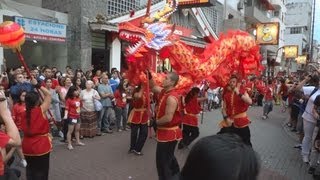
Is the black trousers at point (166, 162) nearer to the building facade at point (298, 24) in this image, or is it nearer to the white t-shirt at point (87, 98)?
the white t-shirt at point (87, 98)

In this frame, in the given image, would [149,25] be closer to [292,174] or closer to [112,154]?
[112,154]

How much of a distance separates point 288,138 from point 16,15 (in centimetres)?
880

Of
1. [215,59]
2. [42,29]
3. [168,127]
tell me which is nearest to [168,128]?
[168,127]

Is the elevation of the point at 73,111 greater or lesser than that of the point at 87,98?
lesser

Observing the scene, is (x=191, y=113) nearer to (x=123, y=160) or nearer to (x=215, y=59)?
(x=215, y=59)

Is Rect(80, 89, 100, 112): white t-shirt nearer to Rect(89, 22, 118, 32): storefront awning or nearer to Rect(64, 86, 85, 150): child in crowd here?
Rect(64, 86, 85, 150): child in crowd

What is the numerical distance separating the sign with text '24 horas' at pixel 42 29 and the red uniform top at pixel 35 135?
8376 mm

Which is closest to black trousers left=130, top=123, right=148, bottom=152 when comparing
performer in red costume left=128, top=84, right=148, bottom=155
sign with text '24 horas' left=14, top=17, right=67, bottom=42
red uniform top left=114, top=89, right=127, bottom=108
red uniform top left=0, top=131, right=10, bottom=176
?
performer in red costume left=128, top=84, right=148, bottom=155

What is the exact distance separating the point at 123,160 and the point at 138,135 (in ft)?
2.43

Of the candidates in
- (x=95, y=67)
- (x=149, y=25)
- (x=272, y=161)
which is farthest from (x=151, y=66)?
(x=95, y=67)

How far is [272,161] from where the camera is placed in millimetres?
8602

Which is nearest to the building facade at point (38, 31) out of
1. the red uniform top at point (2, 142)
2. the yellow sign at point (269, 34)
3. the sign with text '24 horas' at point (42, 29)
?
the sign with text '24 horas' at point (42, 29)

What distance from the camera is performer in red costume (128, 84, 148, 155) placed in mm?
8523

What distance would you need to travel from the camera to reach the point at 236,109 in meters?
Answer: 7.70
